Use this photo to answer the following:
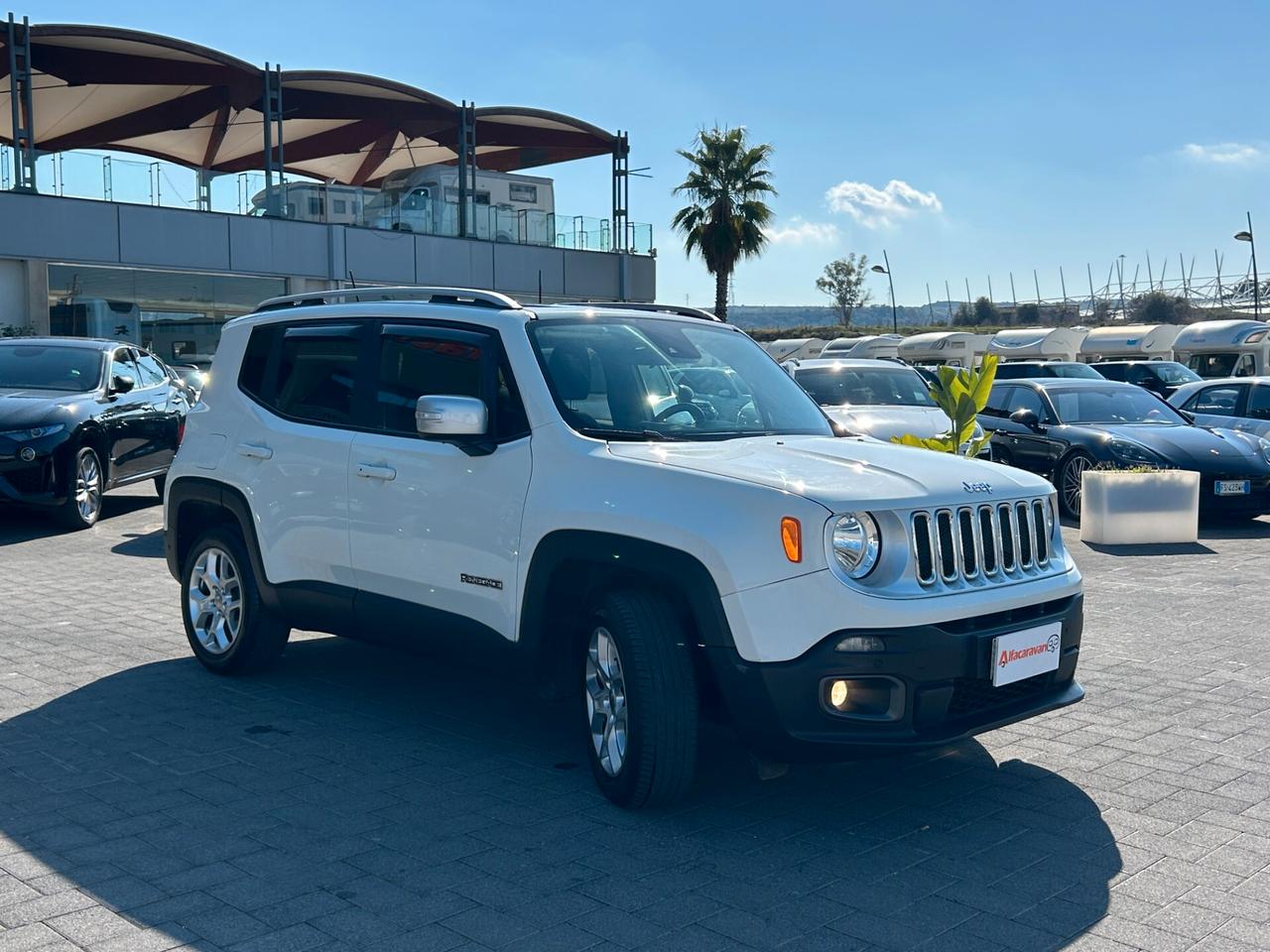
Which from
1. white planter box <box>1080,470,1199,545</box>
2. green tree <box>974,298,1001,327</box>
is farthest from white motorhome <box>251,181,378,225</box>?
green tree <box>974,298,1001,327</box>

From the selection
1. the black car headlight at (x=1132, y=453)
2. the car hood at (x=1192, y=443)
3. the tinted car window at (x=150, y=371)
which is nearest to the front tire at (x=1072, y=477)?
the black car headlight at (x=1132, y=453)

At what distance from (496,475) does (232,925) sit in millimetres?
2010

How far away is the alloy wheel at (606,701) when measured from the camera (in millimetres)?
4637

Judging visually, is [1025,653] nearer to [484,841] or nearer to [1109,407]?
[484,841]

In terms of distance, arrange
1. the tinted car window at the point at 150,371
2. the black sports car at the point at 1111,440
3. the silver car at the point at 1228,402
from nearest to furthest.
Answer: the black sports car at the point at 1111,440
the tinted car window at the point at 150,371
the silver car at the point at 1228,402

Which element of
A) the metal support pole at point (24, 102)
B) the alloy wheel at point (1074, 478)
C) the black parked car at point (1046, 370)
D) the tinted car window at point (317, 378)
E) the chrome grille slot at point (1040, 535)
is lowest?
the alloy wheel at point (1074, 478)

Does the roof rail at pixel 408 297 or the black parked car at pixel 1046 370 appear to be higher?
the roof rail at pixel 408 297

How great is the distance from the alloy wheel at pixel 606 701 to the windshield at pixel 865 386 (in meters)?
9.43

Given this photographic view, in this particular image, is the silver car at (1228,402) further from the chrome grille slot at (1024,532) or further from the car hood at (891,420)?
the chrome grille slot at (1024,532)

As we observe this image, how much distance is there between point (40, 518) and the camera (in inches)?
520

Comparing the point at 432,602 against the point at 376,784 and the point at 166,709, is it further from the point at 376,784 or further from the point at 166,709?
the point at 166,709

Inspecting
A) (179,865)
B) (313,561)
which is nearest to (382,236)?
(313,561)

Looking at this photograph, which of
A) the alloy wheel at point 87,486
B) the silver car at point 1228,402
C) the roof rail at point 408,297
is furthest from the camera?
the silver car at point 1228,402

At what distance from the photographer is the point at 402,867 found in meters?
4.12
